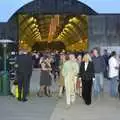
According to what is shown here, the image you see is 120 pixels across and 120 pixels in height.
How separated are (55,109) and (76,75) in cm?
169

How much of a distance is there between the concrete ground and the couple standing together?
0.33m

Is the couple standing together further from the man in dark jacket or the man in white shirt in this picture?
the man in white shirt

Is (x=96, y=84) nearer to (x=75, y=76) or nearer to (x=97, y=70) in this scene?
(x=97, y=70)

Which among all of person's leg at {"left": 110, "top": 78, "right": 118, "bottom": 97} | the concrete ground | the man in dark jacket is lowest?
the concrete ground

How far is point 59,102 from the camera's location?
19.7 m

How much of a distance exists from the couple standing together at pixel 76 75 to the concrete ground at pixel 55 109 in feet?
1.10

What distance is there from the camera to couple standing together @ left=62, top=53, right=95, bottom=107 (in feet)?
59.6

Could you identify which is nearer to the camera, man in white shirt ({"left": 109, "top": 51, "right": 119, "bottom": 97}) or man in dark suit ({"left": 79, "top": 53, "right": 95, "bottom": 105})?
man in dark suit ({"left": 79, "top": 53, "right": 95, "bottom": 105})

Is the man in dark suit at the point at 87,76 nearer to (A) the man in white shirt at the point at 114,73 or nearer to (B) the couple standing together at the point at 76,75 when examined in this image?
(B) the couple standing together at the point at 76,75

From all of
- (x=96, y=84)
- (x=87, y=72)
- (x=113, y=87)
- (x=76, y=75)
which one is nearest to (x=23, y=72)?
(x=76, y=75)

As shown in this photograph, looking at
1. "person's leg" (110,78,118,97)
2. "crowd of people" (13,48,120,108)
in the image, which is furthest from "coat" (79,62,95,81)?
"person's leg" (110,78,118,97)

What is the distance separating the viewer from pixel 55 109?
17.4 m

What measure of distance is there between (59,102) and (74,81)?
1632 millimetres

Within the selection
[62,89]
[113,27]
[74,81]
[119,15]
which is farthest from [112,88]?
[113,27]
